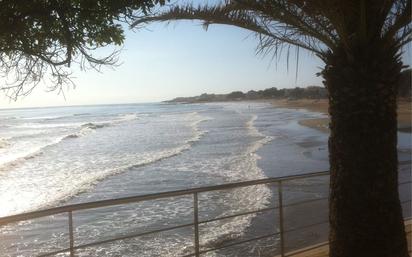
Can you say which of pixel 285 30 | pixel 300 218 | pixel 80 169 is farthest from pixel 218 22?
pixel 80 169

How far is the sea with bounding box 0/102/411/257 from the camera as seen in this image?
8.59 metres

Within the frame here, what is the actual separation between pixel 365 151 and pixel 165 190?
441 inches

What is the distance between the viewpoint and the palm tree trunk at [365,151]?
350 cm

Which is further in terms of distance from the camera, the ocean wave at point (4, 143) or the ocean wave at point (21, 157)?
the ocean wave at point (4, 143)

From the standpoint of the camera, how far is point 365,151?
351 cm

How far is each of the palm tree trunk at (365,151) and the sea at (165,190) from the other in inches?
32.3

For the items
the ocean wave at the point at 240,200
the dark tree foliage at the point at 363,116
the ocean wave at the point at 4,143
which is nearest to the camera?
the dark tree foliage at the point at 363,116

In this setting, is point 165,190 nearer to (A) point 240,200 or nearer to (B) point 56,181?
(A) point 240,200

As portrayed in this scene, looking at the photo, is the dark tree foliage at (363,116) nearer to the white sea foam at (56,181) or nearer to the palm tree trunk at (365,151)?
the palm tree trunk at (365,151)

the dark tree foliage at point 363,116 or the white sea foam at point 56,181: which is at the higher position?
the dark tree foliage at point 363,116

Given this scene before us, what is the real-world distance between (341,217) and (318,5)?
153cm

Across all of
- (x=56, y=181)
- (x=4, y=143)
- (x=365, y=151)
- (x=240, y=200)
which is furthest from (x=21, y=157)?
(x=365, y=151)

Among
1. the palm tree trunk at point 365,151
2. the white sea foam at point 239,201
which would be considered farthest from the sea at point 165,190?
the palm tree trunk at point 365,151

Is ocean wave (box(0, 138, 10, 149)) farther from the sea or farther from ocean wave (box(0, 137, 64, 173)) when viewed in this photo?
ocean wave (box(0, 137, 64, 173))
